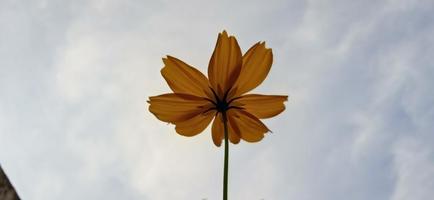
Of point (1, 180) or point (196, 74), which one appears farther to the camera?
point (196, 74)

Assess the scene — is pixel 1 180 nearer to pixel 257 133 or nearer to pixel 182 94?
pixel 182 94

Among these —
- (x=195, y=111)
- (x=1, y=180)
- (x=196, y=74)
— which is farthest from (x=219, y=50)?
(x=1, y=180)

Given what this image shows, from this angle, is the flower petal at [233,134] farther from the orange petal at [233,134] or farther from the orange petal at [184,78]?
the orange petal at [184,78]

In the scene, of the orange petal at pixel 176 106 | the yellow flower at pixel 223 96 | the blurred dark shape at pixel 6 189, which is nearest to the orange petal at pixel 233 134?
the yellow flower at pixel 223 96

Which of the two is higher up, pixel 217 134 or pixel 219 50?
pixel 219 50

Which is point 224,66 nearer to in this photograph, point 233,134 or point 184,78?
point 184,78

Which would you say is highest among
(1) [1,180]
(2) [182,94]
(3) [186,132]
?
(2) [182,94]

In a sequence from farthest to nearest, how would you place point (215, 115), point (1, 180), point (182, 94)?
point (215, 115)
point (182, 94)
point (1, 180)
